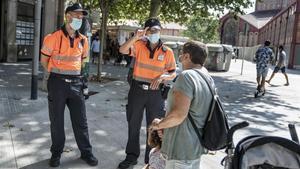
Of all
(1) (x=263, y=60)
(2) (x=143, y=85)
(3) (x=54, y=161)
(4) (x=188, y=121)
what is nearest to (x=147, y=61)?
(2) (x=143, y=85)

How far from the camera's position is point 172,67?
18.1ft

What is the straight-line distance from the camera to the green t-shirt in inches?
133

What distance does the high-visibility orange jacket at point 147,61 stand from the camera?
17.6 ft

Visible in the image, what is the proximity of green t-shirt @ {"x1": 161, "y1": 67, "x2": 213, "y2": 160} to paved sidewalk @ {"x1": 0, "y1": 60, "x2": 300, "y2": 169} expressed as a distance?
219 cm

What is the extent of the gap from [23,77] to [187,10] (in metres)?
10.0

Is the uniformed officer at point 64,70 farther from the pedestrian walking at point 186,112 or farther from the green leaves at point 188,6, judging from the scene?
the green leaves at point 188,6

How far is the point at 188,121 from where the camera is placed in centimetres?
348

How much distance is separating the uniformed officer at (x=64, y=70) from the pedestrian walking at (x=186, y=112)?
1.98 m

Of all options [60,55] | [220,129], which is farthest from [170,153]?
[60,55]

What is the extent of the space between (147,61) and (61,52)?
100cm

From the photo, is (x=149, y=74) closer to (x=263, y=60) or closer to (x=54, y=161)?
(x=54, y=161)

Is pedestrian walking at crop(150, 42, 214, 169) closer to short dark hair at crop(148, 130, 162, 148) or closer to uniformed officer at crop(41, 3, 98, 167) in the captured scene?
short dark hair at crop(148, 130, 162, 148)

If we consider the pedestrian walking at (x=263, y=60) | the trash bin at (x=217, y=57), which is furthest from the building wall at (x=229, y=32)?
the pedestrian walking at (x=263, y=60)

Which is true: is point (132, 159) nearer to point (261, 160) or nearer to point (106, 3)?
point (261, 160)
